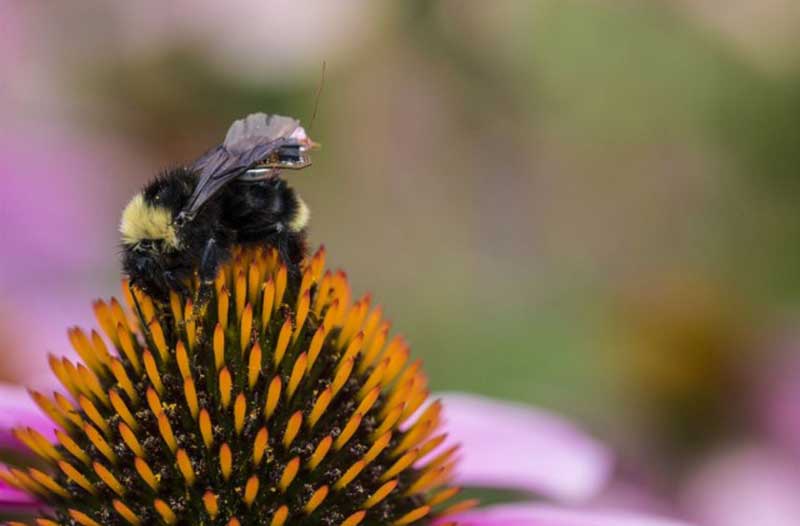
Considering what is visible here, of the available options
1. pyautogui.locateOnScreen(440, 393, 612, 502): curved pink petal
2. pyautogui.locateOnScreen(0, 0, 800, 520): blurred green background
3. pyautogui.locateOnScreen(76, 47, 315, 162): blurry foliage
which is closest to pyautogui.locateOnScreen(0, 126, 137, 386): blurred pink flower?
pyautogui.locateOnScreen(0, 0, 800, 520): blurred green background

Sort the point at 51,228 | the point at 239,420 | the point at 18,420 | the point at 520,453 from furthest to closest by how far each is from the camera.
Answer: the point at 51,228
the point at 520,453
the point at 18,420
the point at 239,420

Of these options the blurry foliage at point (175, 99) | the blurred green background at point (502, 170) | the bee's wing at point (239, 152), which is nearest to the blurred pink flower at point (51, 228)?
the blurred green background at point (502, 170)

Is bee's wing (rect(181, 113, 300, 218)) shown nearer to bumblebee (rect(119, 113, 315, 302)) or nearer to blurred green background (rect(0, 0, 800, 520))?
bumblebee (rect(119, 113, 315, 302))

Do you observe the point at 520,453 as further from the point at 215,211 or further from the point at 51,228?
the point at 51,228

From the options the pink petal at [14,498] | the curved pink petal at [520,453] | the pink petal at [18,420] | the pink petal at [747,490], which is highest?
the pink petal at [747,490]

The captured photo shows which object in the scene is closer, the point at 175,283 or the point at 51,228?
the point at 175,283

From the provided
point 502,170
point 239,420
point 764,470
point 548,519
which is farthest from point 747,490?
point 502,170

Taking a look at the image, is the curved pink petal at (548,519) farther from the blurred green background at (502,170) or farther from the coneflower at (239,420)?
the blurred green background at (502,170)
